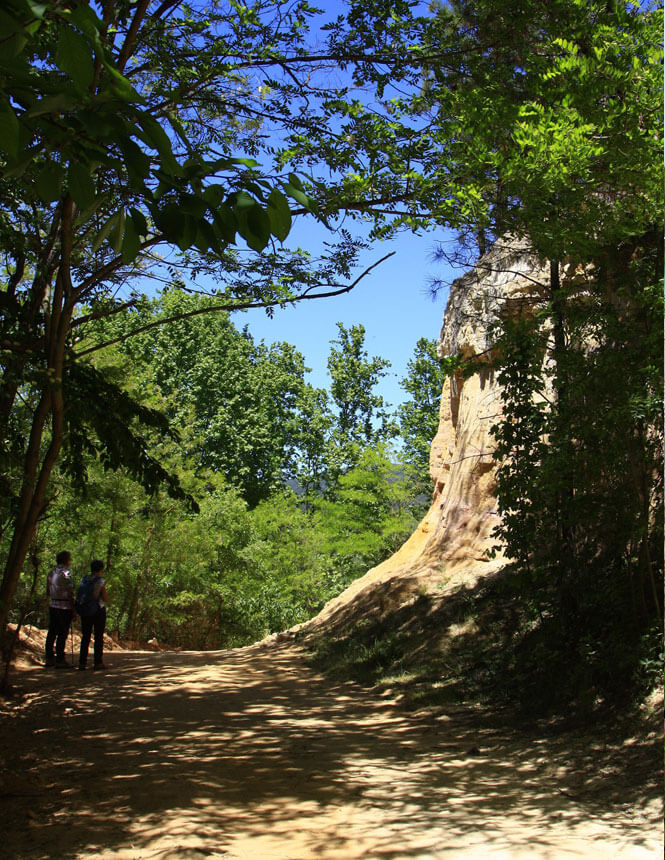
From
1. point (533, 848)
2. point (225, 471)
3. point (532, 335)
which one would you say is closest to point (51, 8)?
point (533, 848)

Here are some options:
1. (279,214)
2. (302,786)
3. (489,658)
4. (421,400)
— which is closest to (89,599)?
(489,658)

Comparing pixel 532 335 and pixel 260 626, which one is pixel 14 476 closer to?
pixel 532 335

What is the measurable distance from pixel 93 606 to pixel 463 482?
24.4 ft

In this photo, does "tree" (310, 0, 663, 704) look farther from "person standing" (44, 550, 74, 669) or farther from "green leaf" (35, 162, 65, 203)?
"person standing" (44, 550, 74, 669)

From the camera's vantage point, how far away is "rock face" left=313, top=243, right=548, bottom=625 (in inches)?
505

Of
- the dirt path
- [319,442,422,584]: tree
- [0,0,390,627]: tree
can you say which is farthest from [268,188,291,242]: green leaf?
[319,442,422,584]: tree

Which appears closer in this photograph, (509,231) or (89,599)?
(509,231)

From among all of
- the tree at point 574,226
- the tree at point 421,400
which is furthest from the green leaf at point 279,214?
the tree at point 421,400

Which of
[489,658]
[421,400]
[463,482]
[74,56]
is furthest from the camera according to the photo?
[421,400]

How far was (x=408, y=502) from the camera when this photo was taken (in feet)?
98.8

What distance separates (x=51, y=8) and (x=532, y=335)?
6.80 metres

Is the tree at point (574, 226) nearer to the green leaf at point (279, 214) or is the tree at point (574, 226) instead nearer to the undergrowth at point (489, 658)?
the undergrowth at point (489, 658)

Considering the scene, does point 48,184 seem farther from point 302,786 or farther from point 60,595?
point 60,595

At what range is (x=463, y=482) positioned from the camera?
14.7 meters
